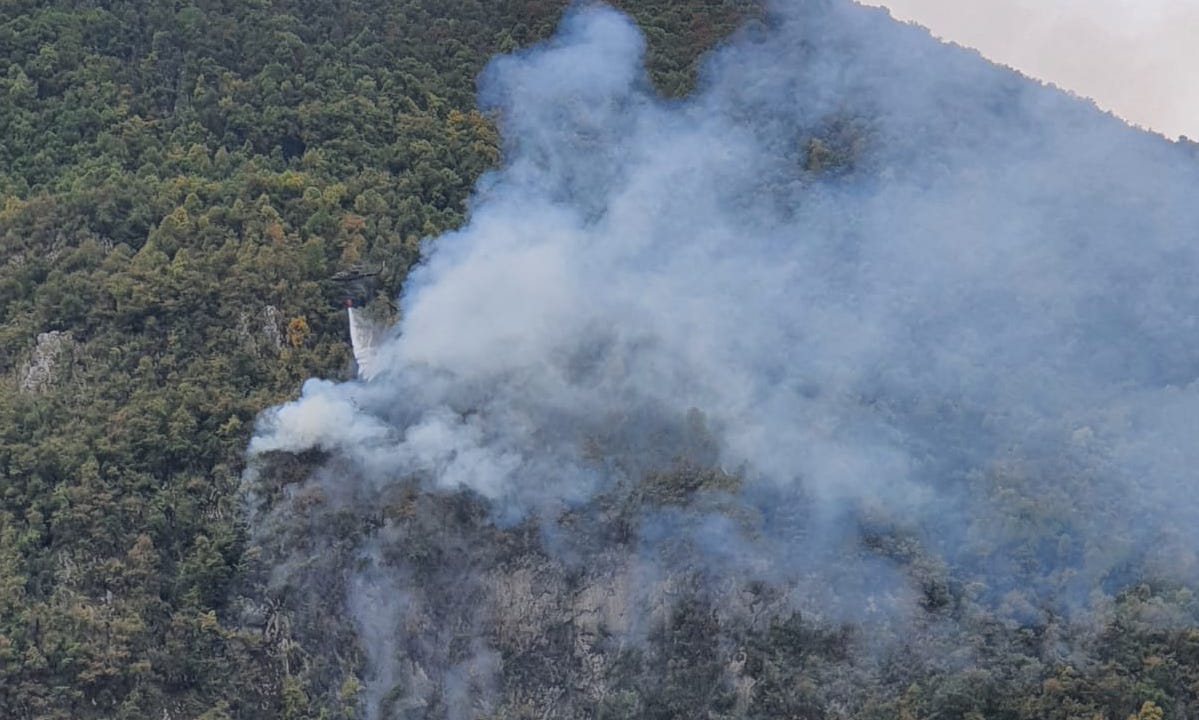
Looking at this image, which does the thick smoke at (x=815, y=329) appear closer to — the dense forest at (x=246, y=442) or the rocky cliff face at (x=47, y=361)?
the dense forest at (x=246, y=442)

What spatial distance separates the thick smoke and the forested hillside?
1.53 metres

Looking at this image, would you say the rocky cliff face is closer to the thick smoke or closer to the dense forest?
the dense forest

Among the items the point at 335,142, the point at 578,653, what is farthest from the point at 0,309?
the point at 578,653

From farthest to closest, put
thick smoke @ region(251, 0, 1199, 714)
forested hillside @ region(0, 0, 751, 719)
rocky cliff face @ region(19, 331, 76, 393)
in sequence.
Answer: rocky cliff face @ region(19, 331, 76, 393) → thick smoke @ region(251, 0, 1199, 714) → forested hillside @ region(0, 0, 751, 719)

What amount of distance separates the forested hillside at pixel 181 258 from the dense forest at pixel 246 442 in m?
0.08

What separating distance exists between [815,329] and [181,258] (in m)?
15.3

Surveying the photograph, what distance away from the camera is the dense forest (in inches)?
2238

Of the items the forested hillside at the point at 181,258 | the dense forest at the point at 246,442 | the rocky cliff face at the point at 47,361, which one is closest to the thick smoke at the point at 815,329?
the dense forest at the point at 246,442

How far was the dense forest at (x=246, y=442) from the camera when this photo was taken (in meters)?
56.8

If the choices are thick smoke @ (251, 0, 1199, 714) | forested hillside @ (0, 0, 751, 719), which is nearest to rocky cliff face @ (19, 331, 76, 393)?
forested hillside @ (0, 0, 751, 719)

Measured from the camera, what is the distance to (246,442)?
6219 cm

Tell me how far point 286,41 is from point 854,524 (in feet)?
77.3

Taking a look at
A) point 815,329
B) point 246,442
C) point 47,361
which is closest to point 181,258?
point 47,361

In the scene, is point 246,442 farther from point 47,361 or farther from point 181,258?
point 181,258
